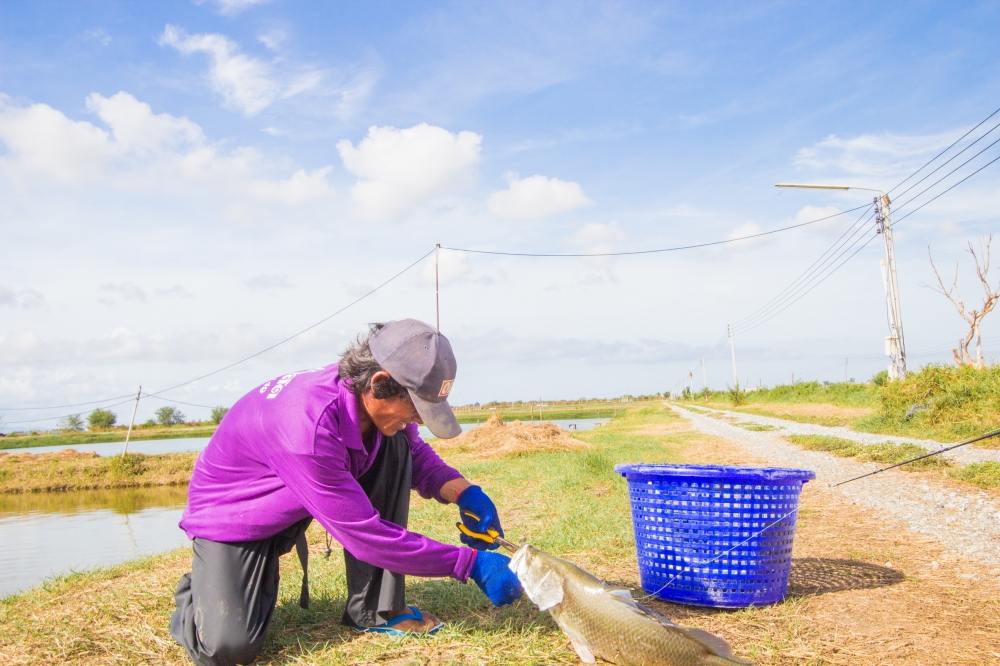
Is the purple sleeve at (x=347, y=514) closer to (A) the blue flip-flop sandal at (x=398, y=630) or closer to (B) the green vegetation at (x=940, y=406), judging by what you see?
(A) the blue flip-flop sandal at (x=398, y=630)

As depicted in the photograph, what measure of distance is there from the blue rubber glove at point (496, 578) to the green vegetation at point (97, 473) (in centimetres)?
2459

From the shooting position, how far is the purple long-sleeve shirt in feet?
8.70

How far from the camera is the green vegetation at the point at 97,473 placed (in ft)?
81.8

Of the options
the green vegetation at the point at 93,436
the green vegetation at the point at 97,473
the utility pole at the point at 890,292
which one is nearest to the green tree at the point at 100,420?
the green vegetation at the point at 93,436

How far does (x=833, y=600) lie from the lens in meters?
3.51

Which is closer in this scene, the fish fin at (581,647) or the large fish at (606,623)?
the large fish at (606,623)

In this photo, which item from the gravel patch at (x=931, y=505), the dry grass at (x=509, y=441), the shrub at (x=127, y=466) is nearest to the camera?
the gravel patch at (x=931, y=505)

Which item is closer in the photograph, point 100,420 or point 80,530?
point 80,530

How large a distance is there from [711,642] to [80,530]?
49.5 ft

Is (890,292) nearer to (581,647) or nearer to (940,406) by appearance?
(940,406)

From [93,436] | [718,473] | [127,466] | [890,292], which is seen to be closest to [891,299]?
[890,292]

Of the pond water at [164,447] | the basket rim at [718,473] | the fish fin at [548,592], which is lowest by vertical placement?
the pond water at [164,447]

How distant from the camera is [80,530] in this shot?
46.8 ft

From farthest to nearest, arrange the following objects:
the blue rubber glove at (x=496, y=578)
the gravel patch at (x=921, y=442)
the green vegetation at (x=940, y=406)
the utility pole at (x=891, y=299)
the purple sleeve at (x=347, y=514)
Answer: the utility pole at (x=891, y=299)
the green vegetation at (x=940, y=406)
the gravel patch at (x=921, y=442)
the blue rubber glove at (x=496, y=578)
the purple sleeve at (x=347, y=514)
